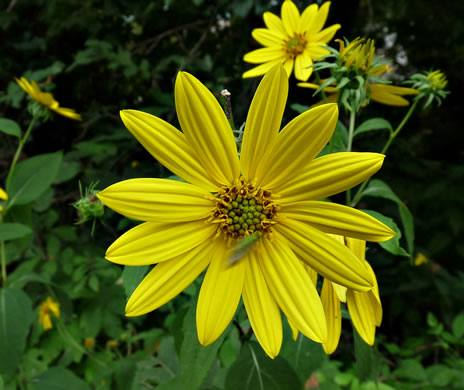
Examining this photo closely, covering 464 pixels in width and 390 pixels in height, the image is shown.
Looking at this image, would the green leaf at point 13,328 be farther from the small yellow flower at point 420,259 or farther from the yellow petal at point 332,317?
the small yellow flower at point 420,259

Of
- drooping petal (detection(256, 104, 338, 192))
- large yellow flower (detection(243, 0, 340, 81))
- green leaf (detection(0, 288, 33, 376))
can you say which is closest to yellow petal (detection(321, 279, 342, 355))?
drooping petal (detection(256, 104, 338, 192))

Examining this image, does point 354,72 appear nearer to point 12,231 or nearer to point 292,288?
point 292,288

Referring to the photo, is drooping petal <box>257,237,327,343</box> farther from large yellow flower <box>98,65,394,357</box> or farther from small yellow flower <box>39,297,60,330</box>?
small yellow flower <box>39,297,60,330</box>

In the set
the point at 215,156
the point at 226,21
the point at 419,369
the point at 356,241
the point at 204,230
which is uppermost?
the point at 226,21

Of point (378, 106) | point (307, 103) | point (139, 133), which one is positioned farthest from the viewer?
point (378, 106)

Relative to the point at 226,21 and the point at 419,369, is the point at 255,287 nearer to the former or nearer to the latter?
the point at 419,369

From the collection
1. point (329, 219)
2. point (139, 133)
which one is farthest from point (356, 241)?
point (139, 133)

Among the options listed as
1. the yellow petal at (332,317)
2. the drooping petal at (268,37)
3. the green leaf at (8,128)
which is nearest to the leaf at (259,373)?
the yellow petal at (332,317)
